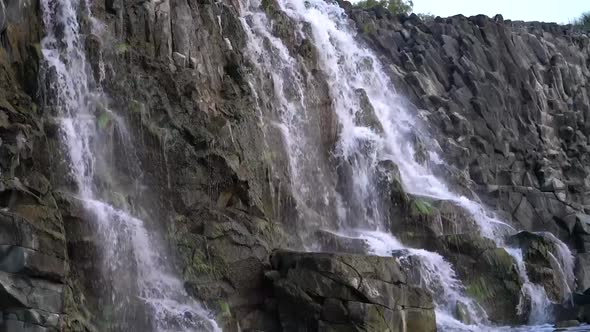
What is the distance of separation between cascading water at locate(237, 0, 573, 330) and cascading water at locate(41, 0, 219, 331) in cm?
718

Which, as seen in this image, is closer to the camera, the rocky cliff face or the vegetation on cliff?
the rocky cliff face

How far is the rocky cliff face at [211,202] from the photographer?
19891mm

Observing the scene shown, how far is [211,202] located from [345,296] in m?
4.88

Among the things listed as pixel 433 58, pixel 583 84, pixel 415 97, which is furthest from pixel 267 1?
pixel 583 84

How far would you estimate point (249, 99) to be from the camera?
28469 mm

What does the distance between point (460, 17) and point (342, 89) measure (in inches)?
622

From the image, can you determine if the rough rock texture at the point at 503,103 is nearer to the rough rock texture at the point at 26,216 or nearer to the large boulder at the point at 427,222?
the large boulder at the point at 427,222

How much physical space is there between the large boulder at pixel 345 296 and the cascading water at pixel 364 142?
3991mm

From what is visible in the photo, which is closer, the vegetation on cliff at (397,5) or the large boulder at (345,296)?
the large boulder at (345,296)

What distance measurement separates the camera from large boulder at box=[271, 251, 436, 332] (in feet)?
71.6

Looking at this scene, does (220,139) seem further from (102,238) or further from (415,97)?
(415,97)

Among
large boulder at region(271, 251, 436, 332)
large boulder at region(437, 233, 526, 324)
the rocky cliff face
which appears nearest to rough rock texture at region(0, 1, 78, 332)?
the rocky cliff face

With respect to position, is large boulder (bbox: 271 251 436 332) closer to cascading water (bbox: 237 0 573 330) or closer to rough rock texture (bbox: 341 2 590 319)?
cascading water (bbox: 237 0 573 330)

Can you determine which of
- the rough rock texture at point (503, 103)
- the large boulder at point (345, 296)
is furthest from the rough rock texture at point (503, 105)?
the large boulder at point (345, 296)
